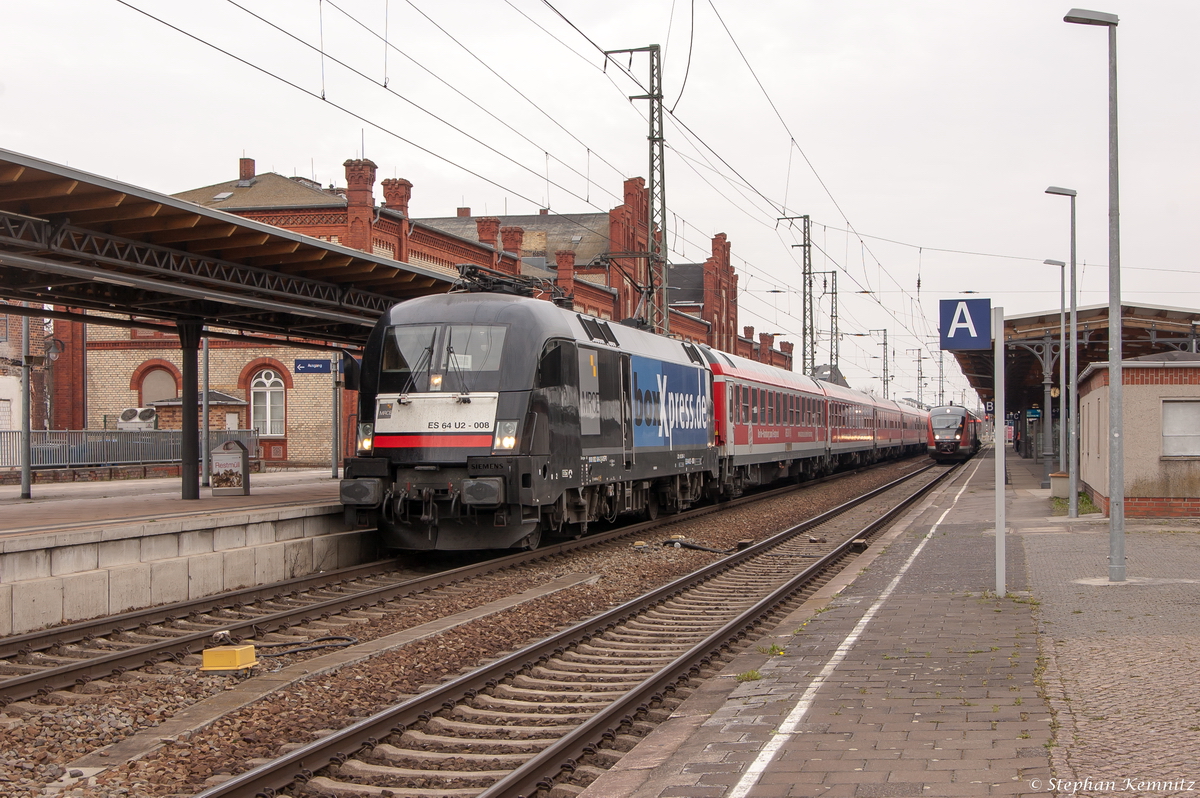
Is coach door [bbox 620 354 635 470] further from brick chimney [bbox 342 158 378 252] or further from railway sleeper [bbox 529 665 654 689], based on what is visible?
brick chimney [bbox 342 158 378 252]

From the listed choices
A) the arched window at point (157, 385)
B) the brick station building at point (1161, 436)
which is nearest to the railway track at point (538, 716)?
the brick station building at point (1161, 436)

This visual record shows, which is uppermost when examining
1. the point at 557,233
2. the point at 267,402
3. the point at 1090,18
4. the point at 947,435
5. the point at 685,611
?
the point at 557,233

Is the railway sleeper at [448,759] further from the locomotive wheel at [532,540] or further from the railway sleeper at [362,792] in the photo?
the locomotive wheel at [532,540]

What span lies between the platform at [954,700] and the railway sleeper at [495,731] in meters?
0.63

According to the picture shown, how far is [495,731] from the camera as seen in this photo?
6.75 metres

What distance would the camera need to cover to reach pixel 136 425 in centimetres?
3750

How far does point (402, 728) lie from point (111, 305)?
12570 millimetres

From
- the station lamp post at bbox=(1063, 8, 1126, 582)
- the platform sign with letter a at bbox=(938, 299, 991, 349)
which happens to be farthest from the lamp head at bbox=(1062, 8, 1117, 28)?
the platform sign with letter a at bbox=(938, 299, 991, 349)

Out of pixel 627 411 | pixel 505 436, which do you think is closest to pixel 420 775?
pixel 505 436

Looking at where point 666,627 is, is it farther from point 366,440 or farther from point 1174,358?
point 1174,358

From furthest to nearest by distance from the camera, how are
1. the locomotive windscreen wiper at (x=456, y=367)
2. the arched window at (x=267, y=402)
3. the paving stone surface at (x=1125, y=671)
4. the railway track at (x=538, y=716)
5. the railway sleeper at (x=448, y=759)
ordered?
the arched window at (x=267, y=402) < the locomotive windscreen wiper at (x=456, y=367) < the railway sleeper at (x=448, y=759) < the railway track at (x=538, y=716) < the paving stone surface at (x=1125, y=671)

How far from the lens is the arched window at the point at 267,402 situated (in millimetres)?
38250

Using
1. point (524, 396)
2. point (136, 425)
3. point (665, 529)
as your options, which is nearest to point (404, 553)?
point (524, 396)

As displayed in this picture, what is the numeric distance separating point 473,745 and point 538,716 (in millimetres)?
674
